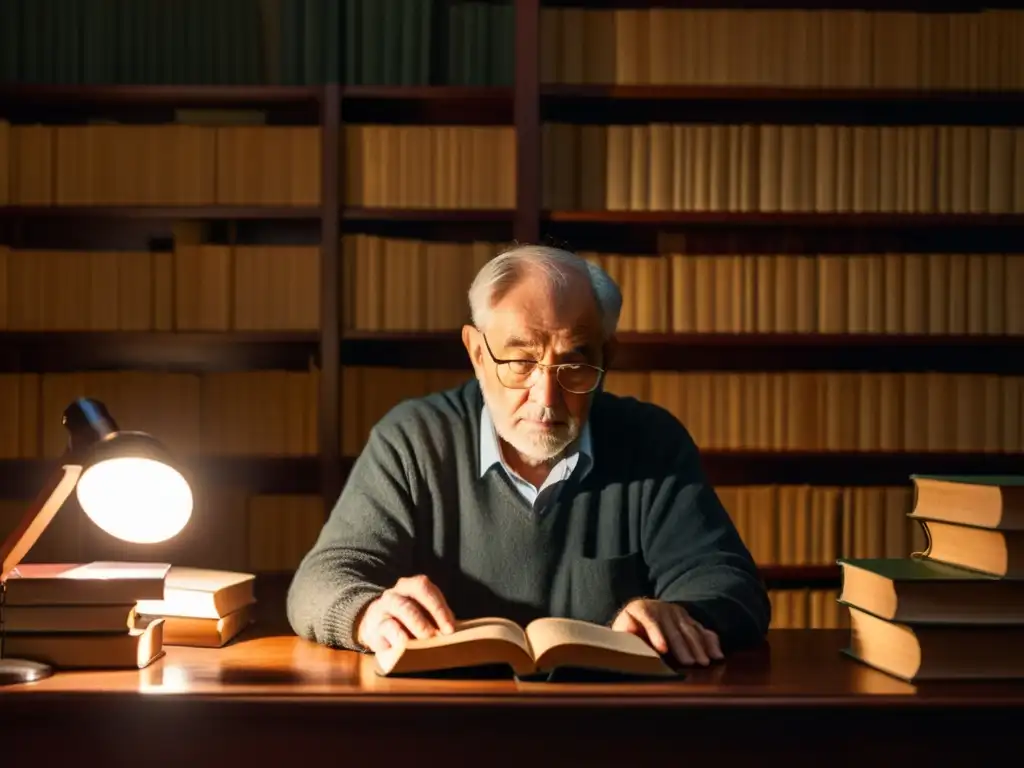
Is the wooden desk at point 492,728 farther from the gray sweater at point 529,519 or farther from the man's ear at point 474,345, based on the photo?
the man's ear at point 474,345

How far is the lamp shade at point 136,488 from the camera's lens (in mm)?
1323

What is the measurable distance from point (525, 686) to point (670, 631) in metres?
0.24

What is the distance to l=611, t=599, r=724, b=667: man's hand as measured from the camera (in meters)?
1.36

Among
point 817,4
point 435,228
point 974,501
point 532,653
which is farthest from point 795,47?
point 532,653

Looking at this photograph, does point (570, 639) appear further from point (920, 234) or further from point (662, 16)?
point (920, 234)

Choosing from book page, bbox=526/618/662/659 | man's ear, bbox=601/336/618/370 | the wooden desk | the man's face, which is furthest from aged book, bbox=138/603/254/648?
man's ear, bbox=601/336/618/370

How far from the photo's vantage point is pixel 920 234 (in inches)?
133

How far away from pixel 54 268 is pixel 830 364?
221 centimetres

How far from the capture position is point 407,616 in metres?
1.34

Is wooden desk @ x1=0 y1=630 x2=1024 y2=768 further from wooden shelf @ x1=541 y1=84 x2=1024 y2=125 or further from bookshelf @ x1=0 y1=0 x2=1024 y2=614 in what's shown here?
wooden shelf @ x1=541 y1=84 x2=1024 y2=125

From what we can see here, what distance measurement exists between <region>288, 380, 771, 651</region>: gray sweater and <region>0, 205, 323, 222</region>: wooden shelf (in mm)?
1422

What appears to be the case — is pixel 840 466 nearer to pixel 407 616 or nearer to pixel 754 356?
pixel 754 356

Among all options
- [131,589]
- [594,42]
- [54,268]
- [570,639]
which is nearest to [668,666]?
[570,639]

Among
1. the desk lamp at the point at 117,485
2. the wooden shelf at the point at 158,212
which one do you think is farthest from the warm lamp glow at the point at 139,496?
the wooden shelf at the point at 158,212
